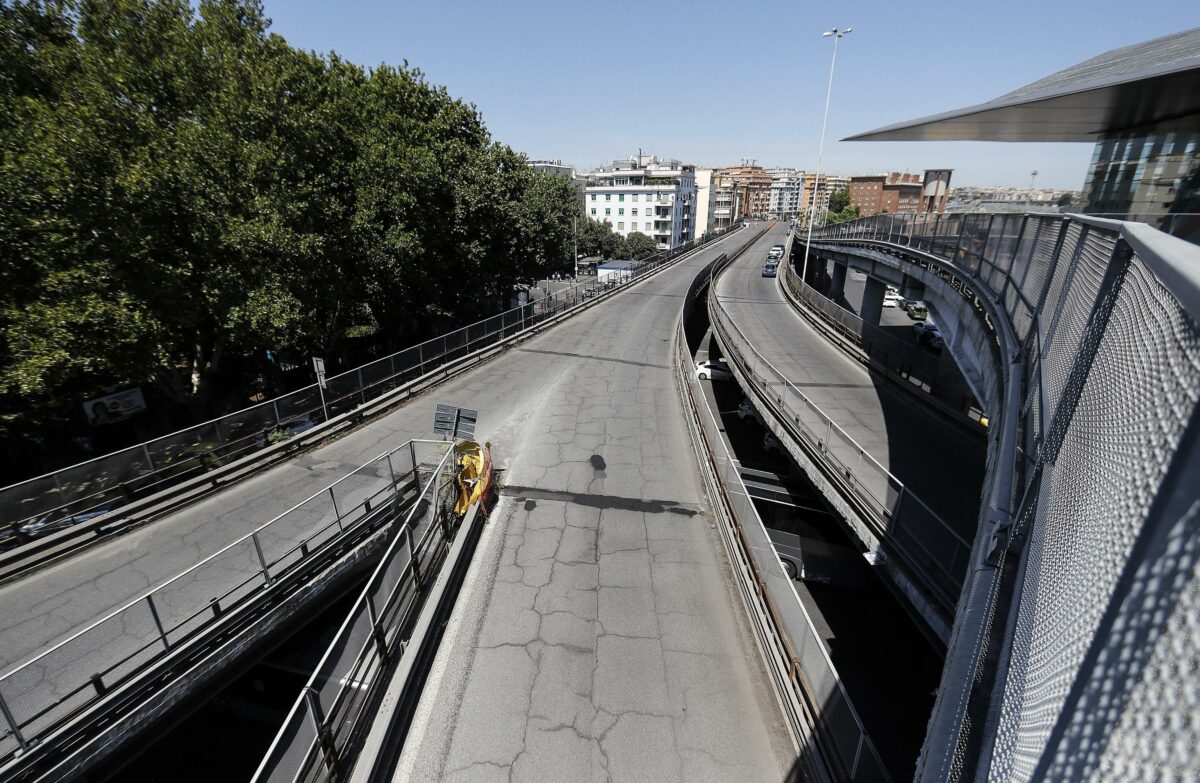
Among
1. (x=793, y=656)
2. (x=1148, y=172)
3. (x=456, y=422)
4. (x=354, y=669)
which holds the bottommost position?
(x=793, y=656)

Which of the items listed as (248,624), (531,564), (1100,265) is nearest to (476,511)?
(531,564)

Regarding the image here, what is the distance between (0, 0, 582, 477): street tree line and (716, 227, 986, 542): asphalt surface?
50.1 ft

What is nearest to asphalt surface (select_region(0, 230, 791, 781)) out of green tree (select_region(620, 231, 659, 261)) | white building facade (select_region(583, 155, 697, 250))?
green tree (select_region(620, 231, 659, 261))

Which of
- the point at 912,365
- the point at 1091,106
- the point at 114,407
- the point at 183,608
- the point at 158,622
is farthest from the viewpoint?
the point at 912,365

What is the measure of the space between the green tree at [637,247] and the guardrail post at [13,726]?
80.4 m

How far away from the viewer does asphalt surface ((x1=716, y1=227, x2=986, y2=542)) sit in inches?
409

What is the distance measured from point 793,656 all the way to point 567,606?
344 cm

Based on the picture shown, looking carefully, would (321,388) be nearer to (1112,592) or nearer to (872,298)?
(1112,592)

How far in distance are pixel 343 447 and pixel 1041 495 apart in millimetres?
14914

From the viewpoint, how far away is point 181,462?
1176cm

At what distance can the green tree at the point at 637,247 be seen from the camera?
83.5 metres

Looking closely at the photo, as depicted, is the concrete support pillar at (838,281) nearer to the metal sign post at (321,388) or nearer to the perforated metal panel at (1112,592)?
the metal sign post at (321,388)

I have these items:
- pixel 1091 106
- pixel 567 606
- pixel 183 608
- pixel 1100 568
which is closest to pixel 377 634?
pixel 567 606

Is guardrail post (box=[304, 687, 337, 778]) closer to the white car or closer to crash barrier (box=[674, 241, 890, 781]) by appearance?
crash barrier (box=[674, 241, 890, 781])
